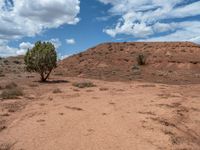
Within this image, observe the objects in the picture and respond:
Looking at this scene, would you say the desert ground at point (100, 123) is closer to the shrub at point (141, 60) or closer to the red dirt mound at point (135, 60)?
the red dirt mound at point (135, 60)

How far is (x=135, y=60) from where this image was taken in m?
56.4

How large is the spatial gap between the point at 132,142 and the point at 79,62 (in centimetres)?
5111

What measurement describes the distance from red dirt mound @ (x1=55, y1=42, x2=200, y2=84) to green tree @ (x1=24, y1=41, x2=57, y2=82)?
1075 cm

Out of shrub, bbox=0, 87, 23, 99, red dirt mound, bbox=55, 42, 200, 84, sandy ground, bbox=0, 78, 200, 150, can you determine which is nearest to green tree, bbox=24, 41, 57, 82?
red dirt mound, bbox=55, 42, 200, 84

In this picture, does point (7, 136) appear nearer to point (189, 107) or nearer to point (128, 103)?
point (128, 103)

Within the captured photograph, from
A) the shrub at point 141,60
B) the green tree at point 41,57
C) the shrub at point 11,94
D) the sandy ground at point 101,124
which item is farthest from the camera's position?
the shrub at point 141,60

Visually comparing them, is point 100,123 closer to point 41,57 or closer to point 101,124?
point 101,124

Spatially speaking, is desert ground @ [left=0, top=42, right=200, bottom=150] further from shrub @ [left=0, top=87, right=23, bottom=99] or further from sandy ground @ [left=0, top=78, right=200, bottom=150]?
shrub @ [left=0, top=87, right=23, bottom=99]

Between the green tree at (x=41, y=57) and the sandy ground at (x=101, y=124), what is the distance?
13520 millimetres

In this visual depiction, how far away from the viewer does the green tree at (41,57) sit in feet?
112

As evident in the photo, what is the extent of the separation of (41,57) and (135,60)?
25.3 m

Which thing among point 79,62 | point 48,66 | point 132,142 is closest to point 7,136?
point 132,142

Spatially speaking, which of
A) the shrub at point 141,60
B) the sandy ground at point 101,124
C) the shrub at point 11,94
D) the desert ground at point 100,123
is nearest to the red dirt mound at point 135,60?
the shrub at point 141,60

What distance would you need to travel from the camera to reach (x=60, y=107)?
17.8 m
